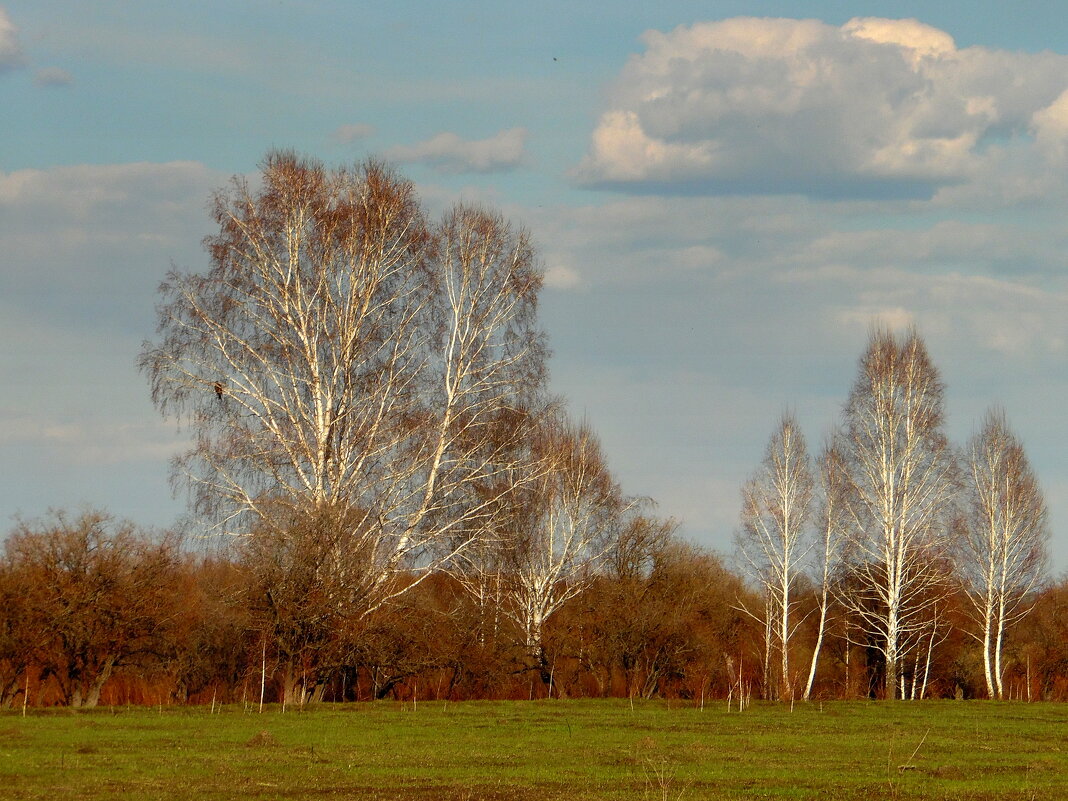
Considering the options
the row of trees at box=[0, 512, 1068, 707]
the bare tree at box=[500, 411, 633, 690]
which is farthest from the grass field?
the bare tree at box=[500, 411, 633, 690]

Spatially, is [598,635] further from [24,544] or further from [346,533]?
[24,544]

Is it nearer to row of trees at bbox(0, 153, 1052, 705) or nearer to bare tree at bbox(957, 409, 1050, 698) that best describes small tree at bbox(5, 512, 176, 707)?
row of trees at bbox(0, 153, 1052, 705)

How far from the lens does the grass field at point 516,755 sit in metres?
15.9

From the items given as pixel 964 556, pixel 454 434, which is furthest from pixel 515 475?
pixel 964 556

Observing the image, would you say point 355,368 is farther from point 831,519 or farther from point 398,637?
point 831,519

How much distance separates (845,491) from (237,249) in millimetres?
25169

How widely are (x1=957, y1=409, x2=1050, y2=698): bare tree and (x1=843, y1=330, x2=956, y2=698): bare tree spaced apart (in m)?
3.71

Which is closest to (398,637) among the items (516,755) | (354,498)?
(354,498)

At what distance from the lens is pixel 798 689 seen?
49875 millimetres

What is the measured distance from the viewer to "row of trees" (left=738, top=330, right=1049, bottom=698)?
46344 millimetres

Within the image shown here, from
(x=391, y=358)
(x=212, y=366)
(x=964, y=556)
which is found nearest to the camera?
(x=212, y=366)

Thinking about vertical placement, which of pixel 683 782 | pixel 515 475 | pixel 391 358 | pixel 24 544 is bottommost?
pixel 683 782

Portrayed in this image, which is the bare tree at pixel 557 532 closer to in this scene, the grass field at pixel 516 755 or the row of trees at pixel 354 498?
the row of trees at pixel 354 498

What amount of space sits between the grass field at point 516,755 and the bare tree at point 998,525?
18304 mm
